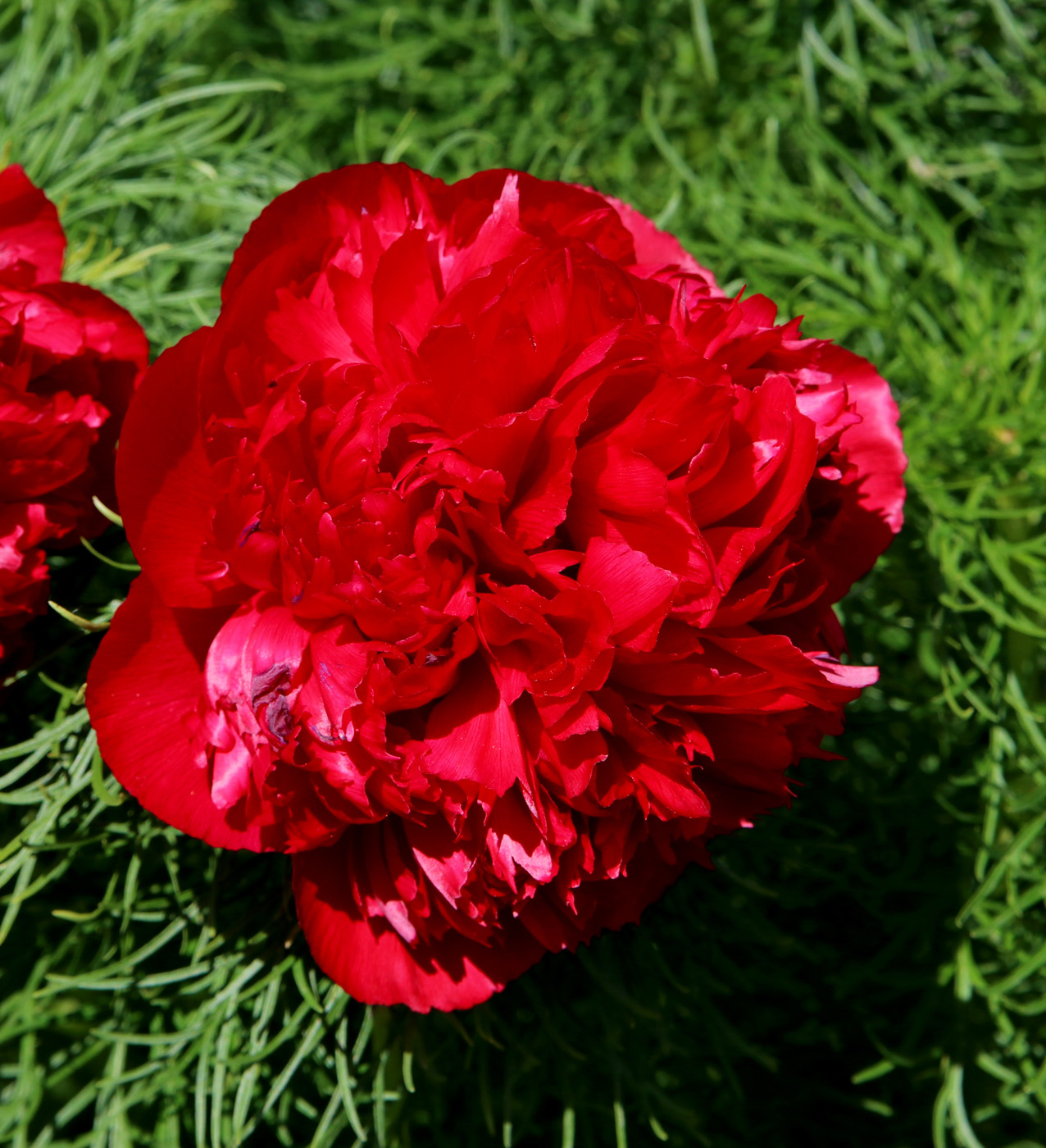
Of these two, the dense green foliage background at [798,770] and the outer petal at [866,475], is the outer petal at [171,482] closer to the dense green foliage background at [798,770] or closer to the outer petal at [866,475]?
the dense green foliage background at [798,770]

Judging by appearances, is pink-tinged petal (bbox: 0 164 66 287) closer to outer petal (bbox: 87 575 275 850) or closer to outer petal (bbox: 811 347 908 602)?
outer petal (bbox: 87 575 275 850)

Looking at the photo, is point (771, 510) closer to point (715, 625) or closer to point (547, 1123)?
point (715, 625)

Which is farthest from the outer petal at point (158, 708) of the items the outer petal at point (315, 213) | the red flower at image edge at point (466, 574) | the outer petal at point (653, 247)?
the outer petal at point (653, 247)

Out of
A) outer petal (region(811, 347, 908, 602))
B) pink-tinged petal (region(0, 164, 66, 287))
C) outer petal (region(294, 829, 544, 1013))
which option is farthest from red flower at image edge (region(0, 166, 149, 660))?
outer petal (region(811, 347, 908, 602))

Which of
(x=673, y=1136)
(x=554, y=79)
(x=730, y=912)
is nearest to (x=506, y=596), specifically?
(x=730, y=912)

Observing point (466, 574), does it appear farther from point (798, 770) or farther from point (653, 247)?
point (798, 770)

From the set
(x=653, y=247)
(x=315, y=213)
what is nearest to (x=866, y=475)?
(x=653, y=247)

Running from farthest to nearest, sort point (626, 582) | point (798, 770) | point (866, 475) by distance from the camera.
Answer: point (798, 770)
point (866, 475)
point (626, 582)
